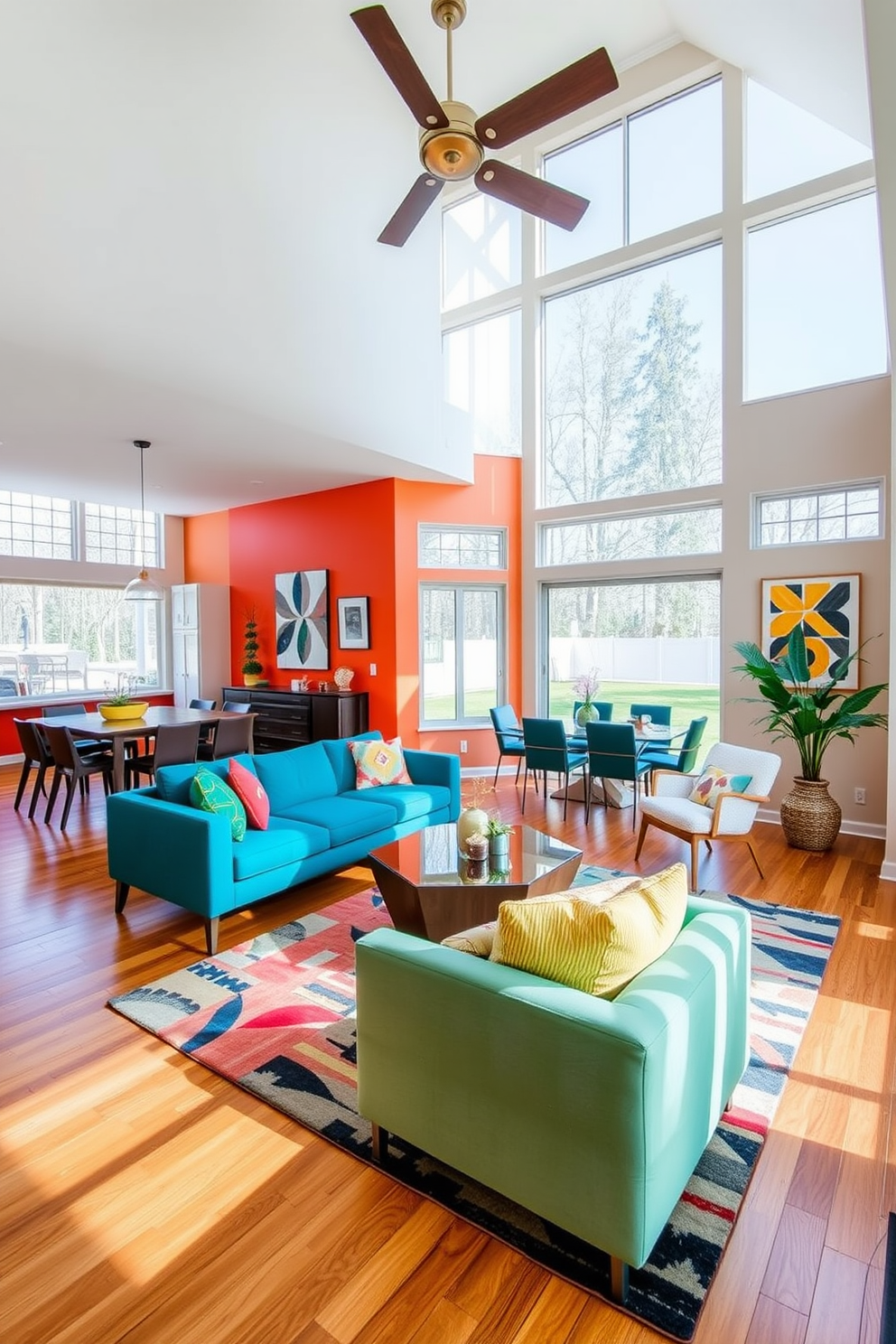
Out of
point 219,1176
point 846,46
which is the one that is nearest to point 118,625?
point 219,1176

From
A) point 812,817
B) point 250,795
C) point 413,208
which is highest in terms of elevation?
point 413,208

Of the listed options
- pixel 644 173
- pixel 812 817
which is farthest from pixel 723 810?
pixel 644 173

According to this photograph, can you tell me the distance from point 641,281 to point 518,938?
23.7 ft

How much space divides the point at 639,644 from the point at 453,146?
4818 mm

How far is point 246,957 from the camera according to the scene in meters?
3.28

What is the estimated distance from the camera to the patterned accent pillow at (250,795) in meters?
3.79

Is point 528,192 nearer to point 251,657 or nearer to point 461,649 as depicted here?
point 461,649

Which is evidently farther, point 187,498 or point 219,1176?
point 187,498

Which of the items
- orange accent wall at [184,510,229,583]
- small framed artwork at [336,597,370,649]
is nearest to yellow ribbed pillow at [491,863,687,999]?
small framed artwork at [336,597,370,649]

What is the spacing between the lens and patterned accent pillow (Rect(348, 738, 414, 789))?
4918mm

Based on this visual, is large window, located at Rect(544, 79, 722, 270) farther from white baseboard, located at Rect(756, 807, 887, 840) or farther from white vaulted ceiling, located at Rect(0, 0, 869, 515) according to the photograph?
white baseboard, located at Rect(756, 807, 887, 840)

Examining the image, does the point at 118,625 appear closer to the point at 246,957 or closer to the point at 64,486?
the point at 64,486

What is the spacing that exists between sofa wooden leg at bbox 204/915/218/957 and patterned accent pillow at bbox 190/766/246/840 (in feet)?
1.40

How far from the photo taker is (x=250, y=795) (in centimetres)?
380
